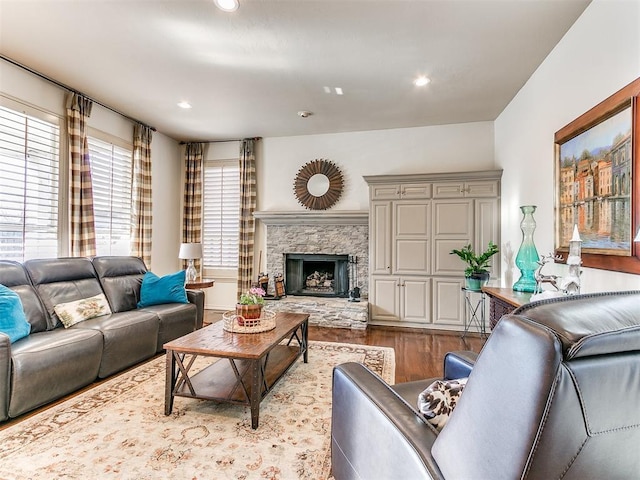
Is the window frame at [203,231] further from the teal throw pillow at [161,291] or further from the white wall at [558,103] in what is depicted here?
the white wall at [558,103]

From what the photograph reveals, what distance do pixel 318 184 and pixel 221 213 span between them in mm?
1748

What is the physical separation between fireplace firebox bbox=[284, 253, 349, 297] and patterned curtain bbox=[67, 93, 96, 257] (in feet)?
8.73

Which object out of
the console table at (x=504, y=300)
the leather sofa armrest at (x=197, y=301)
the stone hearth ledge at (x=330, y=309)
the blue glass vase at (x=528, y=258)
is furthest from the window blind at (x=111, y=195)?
the blue glass vase at (x=528, y=258)

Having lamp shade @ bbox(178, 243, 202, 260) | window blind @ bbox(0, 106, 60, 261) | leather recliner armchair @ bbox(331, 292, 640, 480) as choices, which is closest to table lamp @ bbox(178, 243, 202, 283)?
lamp shade @ bbox(178, 243, 202, 260)

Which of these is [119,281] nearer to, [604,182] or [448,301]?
[448,301]

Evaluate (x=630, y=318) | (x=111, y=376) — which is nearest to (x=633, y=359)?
(x=630, y=318)

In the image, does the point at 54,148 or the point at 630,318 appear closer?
the point at 630,318

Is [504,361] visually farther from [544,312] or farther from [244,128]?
[244,128]

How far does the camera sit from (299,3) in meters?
2.37

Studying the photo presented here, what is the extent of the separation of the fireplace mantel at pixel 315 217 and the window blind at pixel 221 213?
0.61 m

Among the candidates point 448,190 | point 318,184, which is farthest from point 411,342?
point 318,184

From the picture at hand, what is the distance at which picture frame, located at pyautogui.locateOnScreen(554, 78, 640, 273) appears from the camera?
185 centimetres

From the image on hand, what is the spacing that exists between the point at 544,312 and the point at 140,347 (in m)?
3.33

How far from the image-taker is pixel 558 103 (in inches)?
110
